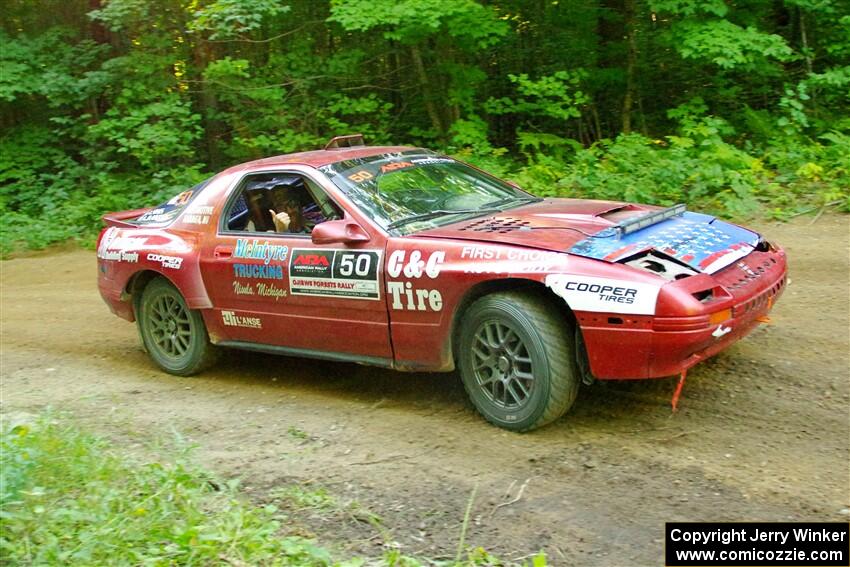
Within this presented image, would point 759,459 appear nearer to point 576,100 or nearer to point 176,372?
point 176,372

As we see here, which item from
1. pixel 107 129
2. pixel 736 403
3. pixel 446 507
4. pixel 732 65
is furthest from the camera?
pixel 107 129

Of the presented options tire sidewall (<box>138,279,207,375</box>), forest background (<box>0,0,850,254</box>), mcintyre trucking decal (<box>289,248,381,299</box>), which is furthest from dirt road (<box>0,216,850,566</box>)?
forest background (<box>0,0,850,254</box>)

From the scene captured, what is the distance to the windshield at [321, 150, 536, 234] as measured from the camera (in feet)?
18.2

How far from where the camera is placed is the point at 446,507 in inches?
164

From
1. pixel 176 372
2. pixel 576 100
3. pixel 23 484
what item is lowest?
pixel 176 372

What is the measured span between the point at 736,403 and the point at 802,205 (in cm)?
514

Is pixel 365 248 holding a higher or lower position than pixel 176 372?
higher

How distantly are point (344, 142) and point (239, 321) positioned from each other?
1802mm

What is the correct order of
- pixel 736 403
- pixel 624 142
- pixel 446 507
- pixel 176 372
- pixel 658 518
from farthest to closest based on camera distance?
1. pixel 624 142
2. pixel 176 372
3. pixel 736 403
4. pixel 446 507
5. pixel 658 518

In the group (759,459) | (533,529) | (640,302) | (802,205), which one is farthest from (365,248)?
(802,205)

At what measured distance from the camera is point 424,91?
13758 millimetres

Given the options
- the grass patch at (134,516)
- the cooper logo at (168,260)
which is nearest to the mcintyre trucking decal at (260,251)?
the cooper logo at (168,260)

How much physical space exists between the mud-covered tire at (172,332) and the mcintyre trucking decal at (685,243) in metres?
3.26

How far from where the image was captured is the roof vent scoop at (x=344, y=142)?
6727mm
